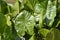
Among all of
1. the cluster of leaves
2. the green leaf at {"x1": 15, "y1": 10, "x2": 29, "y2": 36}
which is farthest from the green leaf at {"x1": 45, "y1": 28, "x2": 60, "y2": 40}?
the green leaf at {"x1": 15, "y1": 10, "x2": 29, "y2": 36}

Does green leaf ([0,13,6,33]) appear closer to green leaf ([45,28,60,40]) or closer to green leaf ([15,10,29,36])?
green leaf ([15,10,29,36])

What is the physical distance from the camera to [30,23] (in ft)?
2.02

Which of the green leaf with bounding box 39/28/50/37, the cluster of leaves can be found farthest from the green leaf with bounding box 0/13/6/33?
the green leaf with bounding box 39/28/50/37

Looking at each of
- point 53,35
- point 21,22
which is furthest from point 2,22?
point 53,35

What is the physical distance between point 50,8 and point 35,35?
0.45ft

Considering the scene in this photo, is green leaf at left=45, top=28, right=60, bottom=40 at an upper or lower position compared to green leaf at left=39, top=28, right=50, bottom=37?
upper

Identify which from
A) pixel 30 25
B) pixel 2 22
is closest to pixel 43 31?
pixel 30 25

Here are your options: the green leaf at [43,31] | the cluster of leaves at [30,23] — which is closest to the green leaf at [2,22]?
the cluster of leaves at [30,23]

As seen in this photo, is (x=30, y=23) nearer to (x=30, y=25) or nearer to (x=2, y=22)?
(x=30, y=25)

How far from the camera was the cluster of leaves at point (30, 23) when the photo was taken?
23.5 inches

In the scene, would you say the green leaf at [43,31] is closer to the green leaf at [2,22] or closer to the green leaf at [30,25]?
the green leaf at [30,25]

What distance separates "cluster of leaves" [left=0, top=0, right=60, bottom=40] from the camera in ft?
1.96

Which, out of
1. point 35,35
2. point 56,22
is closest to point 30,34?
point 35,35

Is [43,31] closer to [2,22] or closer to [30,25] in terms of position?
Result: [30,25]
